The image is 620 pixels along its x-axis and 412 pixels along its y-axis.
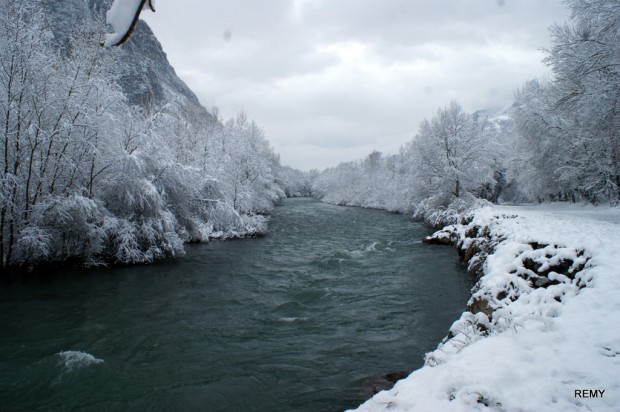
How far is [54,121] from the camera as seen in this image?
44.6 feet

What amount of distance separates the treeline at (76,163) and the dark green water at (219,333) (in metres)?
1.76

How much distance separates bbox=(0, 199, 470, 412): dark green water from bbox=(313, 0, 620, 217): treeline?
27.2ft

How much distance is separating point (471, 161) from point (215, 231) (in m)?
22.7

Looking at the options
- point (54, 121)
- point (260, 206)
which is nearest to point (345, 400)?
point (54, 121)

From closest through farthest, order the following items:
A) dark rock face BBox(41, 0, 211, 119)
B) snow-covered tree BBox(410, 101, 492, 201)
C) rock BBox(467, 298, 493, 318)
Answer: rock BBox(467, 298, 493, 318) < snow-covered tree BBox(410, 101, 492, 201) < dark rock face BBox(41, 0, 211, 119)

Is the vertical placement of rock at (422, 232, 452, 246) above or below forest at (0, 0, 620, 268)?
below

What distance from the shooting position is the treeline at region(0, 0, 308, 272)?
12.5 metres

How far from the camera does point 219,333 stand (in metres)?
8.44

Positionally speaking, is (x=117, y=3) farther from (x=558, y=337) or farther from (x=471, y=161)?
(x=471, y=161)

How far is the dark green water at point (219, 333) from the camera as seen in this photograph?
19.3 ft

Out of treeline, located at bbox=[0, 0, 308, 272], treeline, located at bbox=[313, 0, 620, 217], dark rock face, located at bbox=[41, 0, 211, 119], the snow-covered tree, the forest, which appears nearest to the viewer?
treeline, located at bbox=[313, 0, 620, 217]

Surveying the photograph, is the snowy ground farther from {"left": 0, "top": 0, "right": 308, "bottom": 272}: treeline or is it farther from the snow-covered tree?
the snow-covered tree

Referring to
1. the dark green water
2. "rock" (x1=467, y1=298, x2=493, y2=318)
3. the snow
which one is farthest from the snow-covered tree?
the snow

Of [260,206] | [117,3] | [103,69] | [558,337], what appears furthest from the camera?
[260,206]
